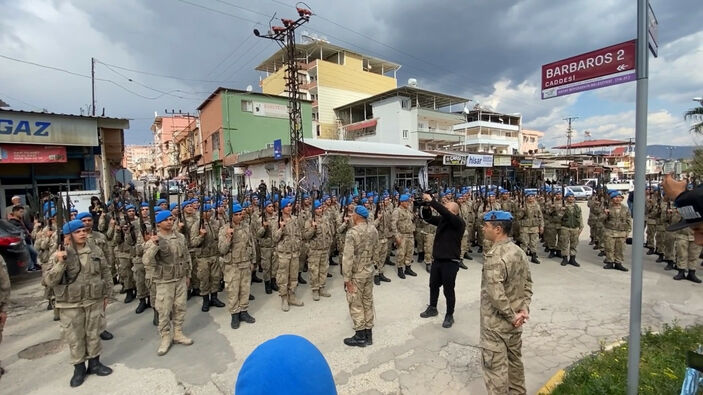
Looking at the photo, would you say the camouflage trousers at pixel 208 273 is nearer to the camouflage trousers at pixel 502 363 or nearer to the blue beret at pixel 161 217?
the blue beret at pixel 161 217

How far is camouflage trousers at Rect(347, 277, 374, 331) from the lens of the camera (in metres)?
4.64

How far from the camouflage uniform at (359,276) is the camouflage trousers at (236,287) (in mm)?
2035

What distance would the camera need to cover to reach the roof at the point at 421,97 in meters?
33.2

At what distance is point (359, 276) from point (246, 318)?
7.76 feet

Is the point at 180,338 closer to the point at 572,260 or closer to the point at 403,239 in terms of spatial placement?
the point at 403,239

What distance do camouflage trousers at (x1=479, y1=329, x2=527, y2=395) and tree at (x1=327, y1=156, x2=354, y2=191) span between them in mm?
15422

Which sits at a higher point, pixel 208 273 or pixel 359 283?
pixel 359 283

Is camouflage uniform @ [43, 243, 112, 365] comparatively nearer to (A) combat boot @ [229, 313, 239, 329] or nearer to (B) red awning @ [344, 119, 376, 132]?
(A) combat boot @ [229, 313, 239, 329]

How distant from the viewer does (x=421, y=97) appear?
35.8 meters

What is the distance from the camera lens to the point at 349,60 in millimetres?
43062

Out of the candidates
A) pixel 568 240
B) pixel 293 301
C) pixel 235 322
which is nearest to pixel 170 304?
pixel 235 322

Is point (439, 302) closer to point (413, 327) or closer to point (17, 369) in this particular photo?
point (413, 327)

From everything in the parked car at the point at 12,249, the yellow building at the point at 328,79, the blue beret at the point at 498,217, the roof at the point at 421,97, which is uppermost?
the yellow building at the point at 328,79

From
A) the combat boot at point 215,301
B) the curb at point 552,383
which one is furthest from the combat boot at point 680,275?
the combat boot at point 215,301
